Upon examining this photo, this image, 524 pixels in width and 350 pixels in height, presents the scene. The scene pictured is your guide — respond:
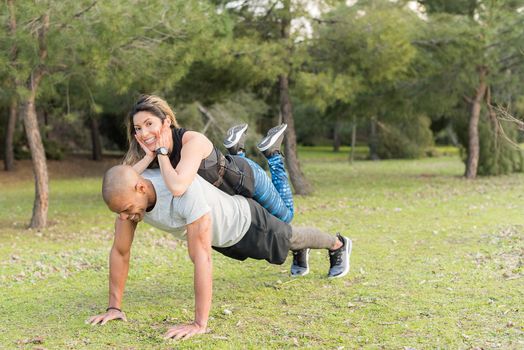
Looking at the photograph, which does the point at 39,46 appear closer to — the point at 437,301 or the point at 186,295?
the point at 186,295

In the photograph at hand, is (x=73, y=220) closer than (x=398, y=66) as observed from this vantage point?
Yes

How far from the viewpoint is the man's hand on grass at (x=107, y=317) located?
4586 millimetres

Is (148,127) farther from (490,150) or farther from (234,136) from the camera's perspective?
(490,150)

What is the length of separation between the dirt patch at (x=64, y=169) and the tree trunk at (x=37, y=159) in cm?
1051

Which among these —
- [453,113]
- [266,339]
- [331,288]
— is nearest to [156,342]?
[266,339]

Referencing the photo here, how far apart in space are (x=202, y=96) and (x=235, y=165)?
38.2 ft

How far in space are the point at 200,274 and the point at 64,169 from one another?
2128 cm

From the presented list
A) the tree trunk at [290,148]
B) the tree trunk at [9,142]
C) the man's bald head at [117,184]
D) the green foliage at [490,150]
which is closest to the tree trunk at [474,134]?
the green foliage at [490,150]

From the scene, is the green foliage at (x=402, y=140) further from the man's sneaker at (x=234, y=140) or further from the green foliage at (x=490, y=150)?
the man's sneaker at (x=234, y=140)

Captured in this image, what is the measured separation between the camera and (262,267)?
672cm

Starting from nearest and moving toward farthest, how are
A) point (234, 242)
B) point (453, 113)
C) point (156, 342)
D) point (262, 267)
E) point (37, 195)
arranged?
point (156, 342) → point (234, 242) → point (262, 267) → point (37, 195) → point (453, 113)

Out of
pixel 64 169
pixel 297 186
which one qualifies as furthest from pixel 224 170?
pixel 64 169

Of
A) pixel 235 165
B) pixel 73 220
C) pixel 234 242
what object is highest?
pixel 235 165

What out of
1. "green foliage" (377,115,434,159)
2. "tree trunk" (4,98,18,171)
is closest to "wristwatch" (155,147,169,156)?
"tree trunk" (4,98,18,171)
